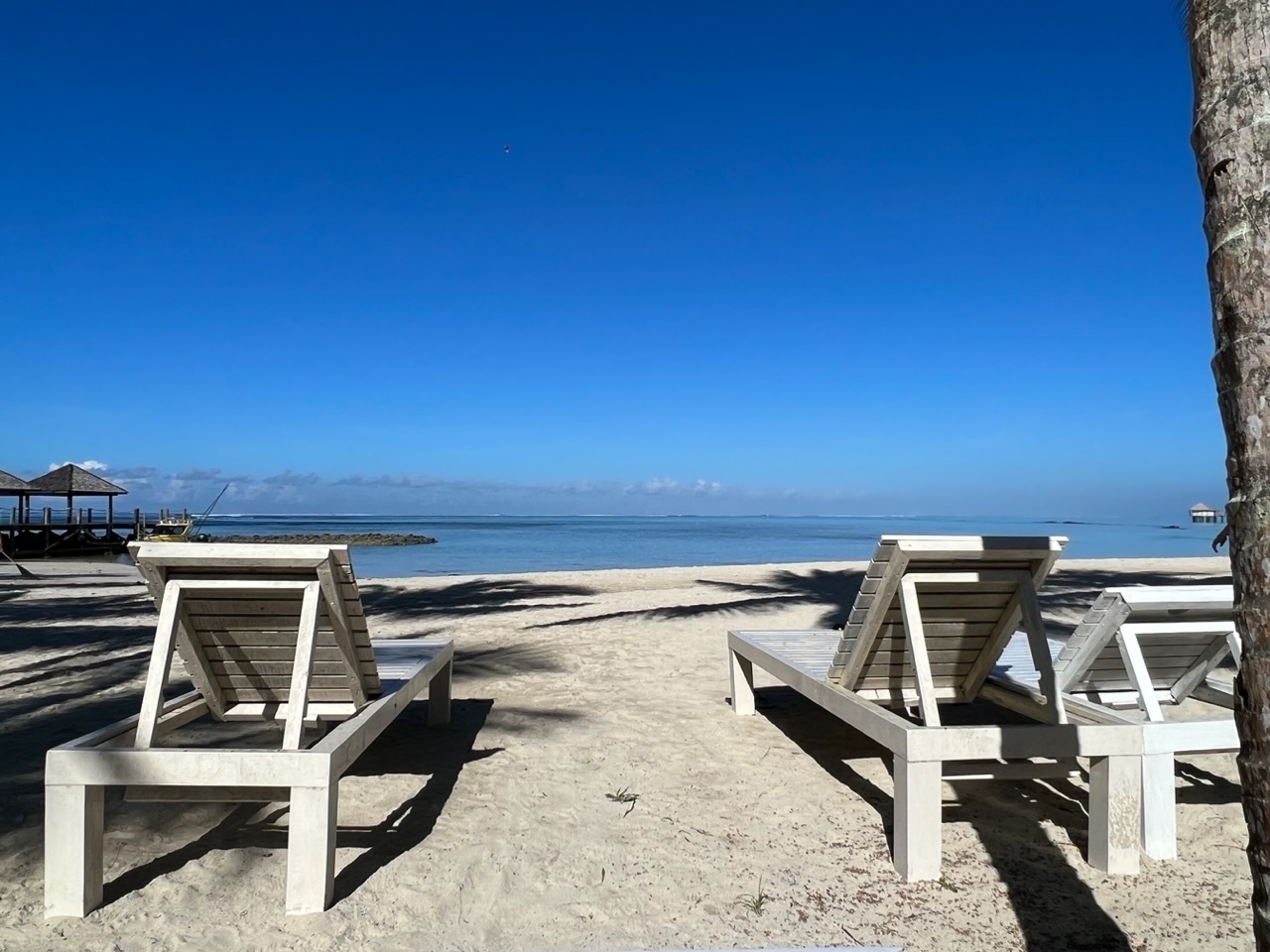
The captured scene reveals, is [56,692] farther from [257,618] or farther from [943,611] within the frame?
[943,611]

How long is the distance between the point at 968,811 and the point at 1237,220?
2.89 metres

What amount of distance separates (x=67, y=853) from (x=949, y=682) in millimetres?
3448

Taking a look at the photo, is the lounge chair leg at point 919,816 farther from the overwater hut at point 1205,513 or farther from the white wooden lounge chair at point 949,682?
the overwater hut at point 1205,513

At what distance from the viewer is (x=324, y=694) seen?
139 inches

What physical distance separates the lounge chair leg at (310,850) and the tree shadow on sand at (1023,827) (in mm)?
2068

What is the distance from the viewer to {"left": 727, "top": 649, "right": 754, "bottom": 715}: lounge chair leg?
525 cm

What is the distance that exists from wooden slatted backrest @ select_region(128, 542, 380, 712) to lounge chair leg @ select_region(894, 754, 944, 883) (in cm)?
203

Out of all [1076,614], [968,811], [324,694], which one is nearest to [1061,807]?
[968,811]

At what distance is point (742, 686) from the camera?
5.27 meters

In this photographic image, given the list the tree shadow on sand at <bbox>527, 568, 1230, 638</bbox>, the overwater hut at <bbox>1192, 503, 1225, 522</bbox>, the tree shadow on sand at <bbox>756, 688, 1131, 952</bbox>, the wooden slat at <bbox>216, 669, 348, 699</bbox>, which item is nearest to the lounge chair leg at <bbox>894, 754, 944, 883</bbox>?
the tree shadow on sand at <bbox>756, 688, 1131, 952</bbox>

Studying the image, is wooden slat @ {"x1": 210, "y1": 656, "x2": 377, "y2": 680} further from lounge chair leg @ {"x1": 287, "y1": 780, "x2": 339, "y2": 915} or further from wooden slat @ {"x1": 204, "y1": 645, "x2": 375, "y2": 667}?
lounge chair leg @ {"x1": 287, "y1": 780, "x2": 339, "y2": 915}

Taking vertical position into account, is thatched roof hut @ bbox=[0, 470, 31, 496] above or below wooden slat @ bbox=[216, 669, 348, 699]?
above

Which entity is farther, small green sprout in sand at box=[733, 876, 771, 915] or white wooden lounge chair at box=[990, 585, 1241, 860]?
white wooden lounge chair at box=[990, 585, 1241, 860]

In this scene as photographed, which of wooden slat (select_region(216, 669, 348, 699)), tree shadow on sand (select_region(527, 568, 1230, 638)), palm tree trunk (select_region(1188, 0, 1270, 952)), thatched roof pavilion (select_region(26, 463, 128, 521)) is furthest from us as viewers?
thatched roof pavilion (select_region(26, 463, 128, 521))
